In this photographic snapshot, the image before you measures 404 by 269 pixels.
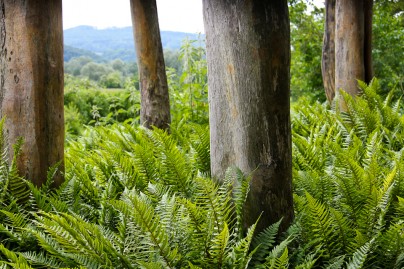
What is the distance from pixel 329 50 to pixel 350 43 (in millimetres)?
1599

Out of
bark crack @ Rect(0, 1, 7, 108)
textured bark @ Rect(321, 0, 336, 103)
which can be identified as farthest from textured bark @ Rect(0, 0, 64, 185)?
textured bark @ Rect(321, 0, 336, 103)

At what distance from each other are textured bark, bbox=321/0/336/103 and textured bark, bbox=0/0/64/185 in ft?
20.5

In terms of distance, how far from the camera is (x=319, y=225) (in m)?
3.01

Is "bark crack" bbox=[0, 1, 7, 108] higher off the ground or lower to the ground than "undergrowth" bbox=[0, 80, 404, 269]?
higher

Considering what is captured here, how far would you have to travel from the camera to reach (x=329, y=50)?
9.32 m

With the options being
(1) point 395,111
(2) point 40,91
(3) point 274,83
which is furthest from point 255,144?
(1) point 395,111

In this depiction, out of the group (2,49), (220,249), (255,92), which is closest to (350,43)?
(255,92)

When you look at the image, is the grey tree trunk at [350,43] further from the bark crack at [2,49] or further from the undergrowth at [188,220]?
the bark crack at [2,49]

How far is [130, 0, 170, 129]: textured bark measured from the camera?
7621mm

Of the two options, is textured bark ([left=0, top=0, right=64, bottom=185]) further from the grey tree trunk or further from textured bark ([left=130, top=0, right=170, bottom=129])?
the grey tree trunk

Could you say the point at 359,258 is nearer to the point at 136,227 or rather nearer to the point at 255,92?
the point at 255,92

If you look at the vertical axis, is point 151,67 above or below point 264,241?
above

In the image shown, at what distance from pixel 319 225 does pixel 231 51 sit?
1.13 m

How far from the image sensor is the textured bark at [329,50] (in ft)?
30.1
